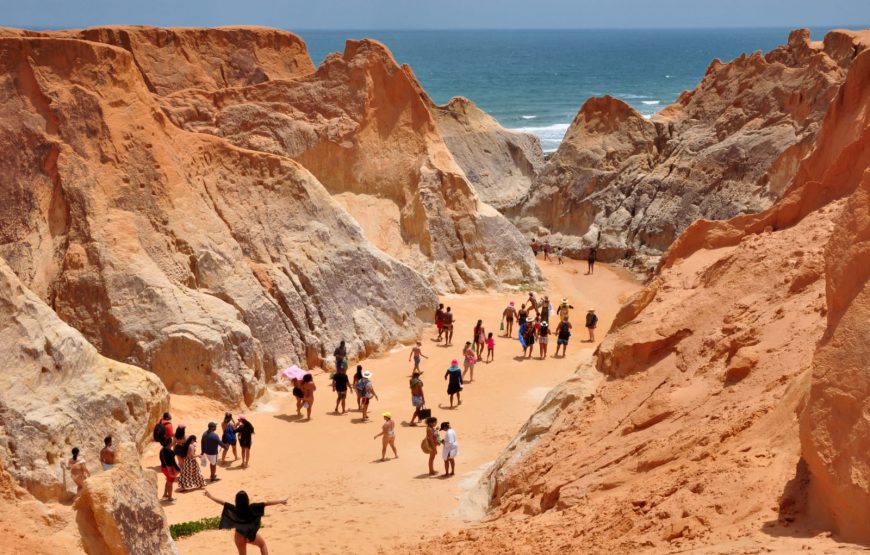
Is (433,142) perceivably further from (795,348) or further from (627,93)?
(627,93)

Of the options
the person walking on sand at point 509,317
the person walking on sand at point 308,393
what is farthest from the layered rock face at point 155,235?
the person walking on sand at point 509,317

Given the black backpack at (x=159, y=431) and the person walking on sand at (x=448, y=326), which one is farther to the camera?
the person walking on sand at (x=448, y=326)

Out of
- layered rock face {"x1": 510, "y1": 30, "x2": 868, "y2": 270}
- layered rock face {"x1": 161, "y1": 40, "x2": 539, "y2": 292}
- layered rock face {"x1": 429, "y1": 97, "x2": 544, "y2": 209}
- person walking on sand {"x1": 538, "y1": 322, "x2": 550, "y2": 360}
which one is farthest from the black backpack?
layered rock face {"x1": 429, "y1": 97, "x2": 544, "y2": 209}

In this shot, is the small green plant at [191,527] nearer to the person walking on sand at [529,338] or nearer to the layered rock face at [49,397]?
the layered rock face at [49,397]

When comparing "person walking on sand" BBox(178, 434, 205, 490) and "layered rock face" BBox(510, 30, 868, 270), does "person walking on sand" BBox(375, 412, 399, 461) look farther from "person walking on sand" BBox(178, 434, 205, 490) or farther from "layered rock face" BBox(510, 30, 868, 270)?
"layered rock face" BBox(510, 30, 868, 270)

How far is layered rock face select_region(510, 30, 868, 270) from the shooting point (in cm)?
3353

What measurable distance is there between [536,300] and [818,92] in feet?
37.4

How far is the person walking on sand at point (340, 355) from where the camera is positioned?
21312 millimetres

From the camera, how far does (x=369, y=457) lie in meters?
17.5

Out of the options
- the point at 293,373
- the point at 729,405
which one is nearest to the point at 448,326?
the point at 293,373

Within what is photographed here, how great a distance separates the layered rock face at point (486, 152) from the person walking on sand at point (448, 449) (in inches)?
1147

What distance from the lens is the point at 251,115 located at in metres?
29.3

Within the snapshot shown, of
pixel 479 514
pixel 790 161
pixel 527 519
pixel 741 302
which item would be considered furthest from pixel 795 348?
pixel 790 161

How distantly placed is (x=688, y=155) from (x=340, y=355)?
18.3 meters
